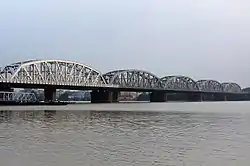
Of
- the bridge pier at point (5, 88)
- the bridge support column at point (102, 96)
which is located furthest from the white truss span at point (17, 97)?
the bridge support column at point (102, 96)

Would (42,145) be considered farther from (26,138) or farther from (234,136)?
(234,136)

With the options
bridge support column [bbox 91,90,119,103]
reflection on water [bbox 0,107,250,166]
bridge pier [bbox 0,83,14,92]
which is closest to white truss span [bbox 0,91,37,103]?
bridge pier [bbox 0,83,14,92]

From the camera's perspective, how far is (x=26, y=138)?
29766 mm

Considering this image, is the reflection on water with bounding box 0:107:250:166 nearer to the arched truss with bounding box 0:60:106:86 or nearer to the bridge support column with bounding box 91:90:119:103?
the arched truss with bounding box 0:60:106:86

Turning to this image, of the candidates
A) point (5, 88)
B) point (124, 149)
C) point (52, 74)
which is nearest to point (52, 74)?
point (52, 74)

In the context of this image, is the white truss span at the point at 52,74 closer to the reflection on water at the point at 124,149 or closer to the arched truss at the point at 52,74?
the arched truss at the point at 52,74

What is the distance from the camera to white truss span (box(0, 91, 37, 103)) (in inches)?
5591

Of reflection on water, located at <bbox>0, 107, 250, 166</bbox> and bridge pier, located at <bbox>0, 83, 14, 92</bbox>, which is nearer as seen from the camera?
reflection on water, located at <bbox>0, 107, 250, 166</bbox>

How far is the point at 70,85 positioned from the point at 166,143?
430ft

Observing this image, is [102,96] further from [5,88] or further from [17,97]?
[5,88]

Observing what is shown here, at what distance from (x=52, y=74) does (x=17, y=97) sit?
15.0 meters

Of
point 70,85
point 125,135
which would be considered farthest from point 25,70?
point 125,135

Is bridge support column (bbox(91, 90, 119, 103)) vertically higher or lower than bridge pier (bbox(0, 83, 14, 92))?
lower

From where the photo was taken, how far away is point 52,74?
6319 inches
